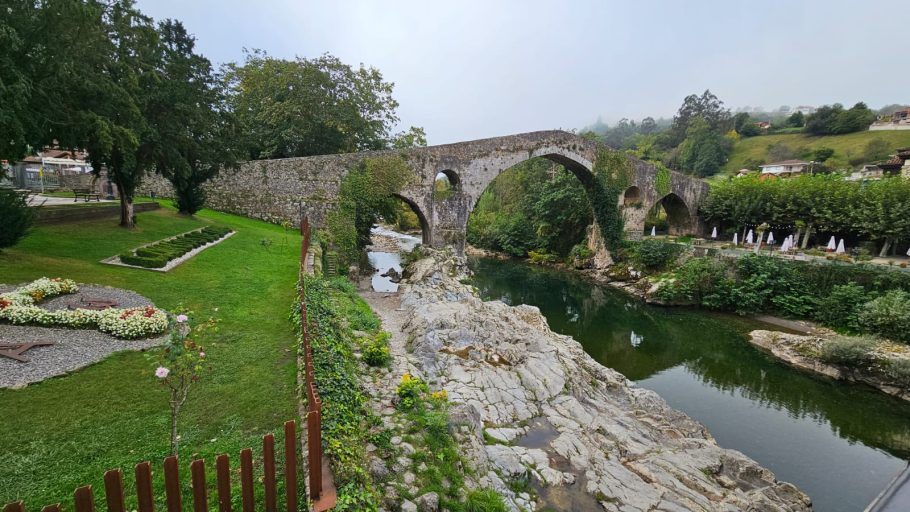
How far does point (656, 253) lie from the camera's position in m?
24.5

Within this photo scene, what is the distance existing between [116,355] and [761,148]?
7339 cm

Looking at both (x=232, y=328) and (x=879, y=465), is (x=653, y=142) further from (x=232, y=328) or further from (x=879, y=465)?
(x=232, y=328)

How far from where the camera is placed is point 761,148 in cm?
5966

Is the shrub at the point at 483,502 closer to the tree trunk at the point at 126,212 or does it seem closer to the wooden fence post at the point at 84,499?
the wooden fence post at the point at 84,499

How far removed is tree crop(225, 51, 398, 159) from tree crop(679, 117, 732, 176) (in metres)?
47.9

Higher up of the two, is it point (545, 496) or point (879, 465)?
point (545, 496)

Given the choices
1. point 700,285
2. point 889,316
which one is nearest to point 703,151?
point 700,285

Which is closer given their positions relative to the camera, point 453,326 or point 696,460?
point 696,460

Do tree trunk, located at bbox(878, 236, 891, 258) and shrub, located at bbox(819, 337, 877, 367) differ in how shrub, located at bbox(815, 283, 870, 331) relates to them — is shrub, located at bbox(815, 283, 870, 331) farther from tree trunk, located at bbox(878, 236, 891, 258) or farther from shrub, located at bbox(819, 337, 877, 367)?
tree trunk, located at bbox(878, 236, 891, 258)

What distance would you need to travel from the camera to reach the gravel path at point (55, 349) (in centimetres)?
564

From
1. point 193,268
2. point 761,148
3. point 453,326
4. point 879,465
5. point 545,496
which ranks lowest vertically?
point 879,465

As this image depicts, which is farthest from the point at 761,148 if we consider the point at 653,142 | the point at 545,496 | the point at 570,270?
the point at 545,496

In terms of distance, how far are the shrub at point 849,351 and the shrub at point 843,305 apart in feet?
11.1

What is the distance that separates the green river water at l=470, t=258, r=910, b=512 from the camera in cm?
890
